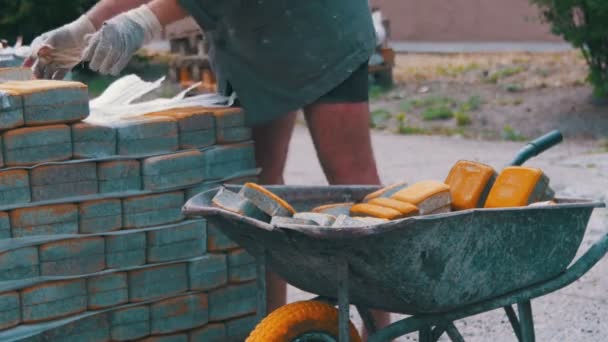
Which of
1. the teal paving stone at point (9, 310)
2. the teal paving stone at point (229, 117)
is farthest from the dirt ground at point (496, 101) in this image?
the teal paving stone at point (9, 310)

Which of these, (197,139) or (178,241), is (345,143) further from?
(178,241)

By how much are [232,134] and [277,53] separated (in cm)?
36

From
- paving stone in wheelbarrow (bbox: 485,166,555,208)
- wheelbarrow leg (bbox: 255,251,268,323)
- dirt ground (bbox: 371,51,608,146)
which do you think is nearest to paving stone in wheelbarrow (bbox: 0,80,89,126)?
wheelbarrow leg (bbox: 255,251,268,323)

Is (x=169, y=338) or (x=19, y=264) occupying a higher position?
(x=19, y=264)

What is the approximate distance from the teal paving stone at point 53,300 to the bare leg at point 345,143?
0.95 metres

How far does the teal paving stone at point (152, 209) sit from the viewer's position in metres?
3.46

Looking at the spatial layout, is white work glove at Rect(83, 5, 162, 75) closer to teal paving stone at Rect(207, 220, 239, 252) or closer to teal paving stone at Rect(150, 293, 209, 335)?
teal paving stone at Rect(207, 220, 239, 252)

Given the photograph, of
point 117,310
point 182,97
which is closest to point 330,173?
point 182,97

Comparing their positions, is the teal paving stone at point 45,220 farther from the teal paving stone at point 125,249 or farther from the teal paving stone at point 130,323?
the teal paving stone at point 130,323

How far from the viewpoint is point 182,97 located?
3.88m

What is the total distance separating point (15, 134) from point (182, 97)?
0.80 metres

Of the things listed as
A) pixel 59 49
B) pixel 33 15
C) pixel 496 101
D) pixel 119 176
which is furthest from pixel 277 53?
pixel 33 15

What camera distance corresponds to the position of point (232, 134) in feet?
12.1

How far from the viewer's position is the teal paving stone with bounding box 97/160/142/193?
3.42 metres
